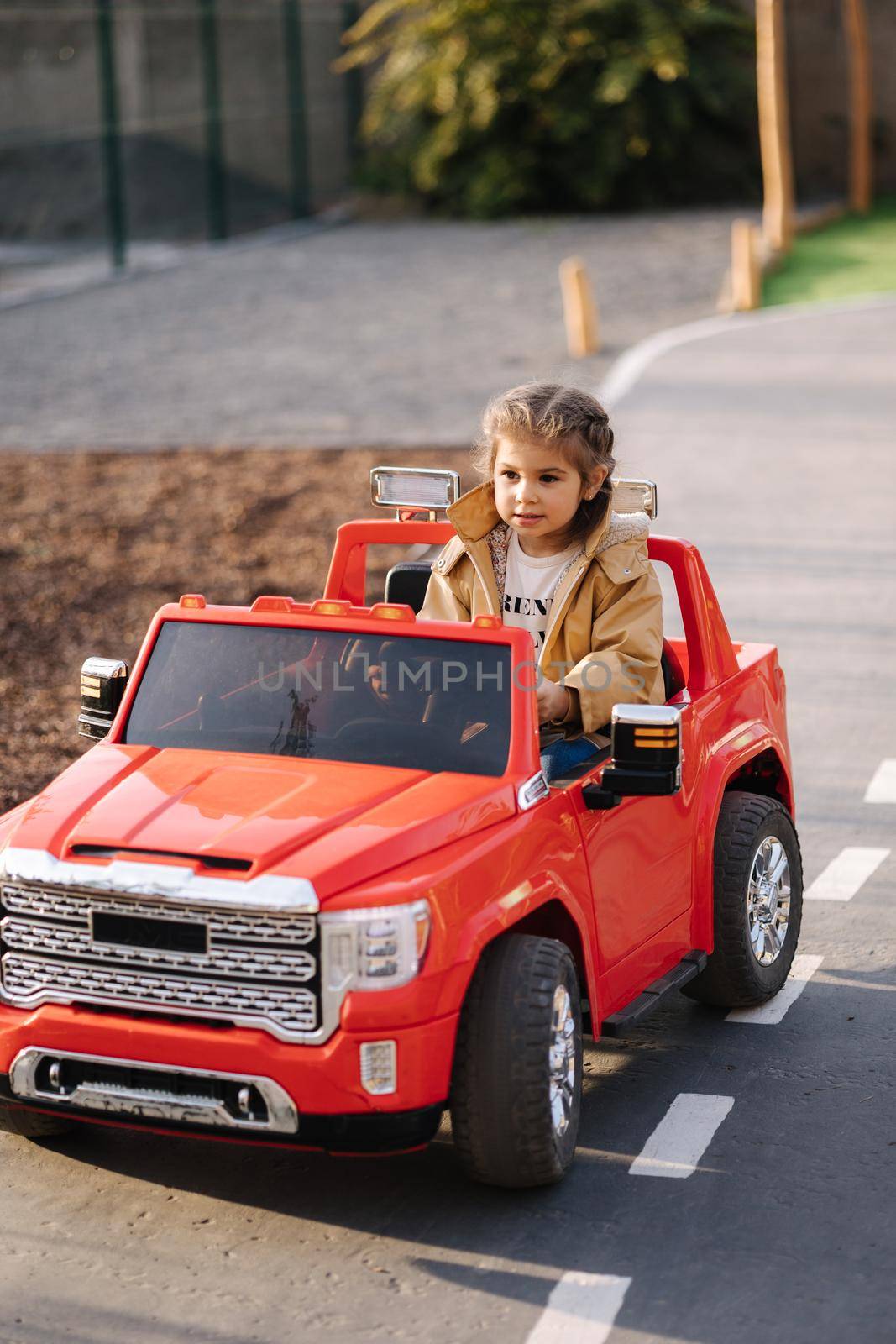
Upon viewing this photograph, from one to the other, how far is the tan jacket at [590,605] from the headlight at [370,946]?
1187mm

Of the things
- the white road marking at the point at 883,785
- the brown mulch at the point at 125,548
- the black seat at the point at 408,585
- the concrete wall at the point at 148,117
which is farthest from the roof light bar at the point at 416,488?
the concrete wall at the point at 148,117

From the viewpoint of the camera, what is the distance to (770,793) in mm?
6500

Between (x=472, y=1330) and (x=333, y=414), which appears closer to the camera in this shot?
(x=472, y=1330)

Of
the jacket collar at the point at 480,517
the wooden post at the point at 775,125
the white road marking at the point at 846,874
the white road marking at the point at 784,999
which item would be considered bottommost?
the white road marking at the point at 784,999

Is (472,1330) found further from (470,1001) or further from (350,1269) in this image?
(470,1001)

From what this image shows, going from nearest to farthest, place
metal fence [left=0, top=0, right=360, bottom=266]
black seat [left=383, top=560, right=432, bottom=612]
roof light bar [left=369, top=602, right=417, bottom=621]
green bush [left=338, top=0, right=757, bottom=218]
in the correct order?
roof light bar [left=369, top=602, right=417, bottom=621], black seat [left=383, top=560, right=432, bottom=612], metal fence [left=0, top=0, right=360, bottom=266], green bush [left=338, top=0, right=757, bottom=218]

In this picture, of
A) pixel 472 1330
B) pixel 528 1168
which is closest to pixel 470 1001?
pixel 528 1168

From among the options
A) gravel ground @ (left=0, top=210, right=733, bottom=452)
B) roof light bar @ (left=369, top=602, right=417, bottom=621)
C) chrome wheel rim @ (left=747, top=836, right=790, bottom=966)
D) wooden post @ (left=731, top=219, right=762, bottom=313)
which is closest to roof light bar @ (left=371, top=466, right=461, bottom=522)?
roof light bar @ (left=369, top=602, right=417, bottom=621)

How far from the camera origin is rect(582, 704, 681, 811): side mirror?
493 cm

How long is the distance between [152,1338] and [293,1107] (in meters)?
0.58

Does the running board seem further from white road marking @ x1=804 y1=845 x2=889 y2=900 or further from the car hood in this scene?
white road marking @ x1=804 y1=845 x2=889 y2=900

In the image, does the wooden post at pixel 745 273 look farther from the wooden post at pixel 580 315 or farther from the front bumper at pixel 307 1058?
the front bumper at pixel 307 1058

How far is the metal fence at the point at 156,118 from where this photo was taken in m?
27.3

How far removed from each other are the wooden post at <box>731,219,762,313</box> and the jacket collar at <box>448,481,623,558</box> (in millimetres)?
17009
